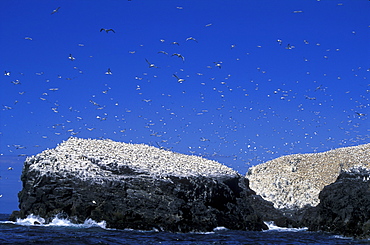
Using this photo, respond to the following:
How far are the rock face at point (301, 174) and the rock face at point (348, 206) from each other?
13.5 m

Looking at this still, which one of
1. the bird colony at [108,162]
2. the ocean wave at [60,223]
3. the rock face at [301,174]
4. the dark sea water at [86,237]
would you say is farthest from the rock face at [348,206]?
the ocean wave at [60,223]

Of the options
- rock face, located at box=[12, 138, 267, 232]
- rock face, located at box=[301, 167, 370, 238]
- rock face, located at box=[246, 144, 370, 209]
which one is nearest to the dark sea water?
rock face, located at box=[12, 138, 267, 232]

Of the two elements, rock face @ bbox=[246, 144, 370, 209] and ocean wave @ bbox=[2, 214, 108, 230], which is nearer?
ocean wave @ bbox=[2, 214, 108, 230]

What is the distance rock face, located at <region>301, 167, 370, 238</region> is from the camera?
32875 millimetres

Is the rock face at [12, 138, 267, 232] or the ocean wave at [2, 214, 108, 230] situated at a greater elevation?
the rock face at [12, 138, 267, 232]

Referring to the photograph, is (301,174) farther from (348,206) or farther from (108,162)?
(108,162)

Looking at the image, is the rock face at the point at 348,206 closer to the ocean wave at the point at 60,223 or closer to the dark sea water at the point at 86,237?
the dark sea water at the point at 86,237

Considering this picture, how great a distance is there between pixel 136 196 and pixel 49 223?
6863 millimetres

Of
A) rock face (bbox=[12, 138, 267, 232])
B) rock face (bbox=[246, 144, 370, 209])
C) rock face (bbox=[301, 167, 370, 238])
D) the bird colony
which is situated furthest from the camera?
rock face (bbox=[246, 144, 370, 209])

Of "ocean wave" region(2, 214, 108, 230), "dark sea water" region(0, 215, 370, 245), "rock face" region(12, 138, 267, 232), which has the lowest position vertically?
"dark sea water" region(0, 215, 370, 245)

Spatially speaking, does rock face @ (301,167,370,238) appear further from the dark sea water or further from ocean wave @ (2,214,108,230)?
ocean wave @ (2,214,108,230)

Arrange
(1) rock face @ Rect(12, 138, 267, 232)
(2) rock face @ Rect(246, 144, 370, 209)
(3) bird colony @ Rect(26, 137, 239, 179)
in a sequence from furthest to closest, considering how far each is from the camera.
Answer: (2) rock face @ Rect(246, 144, 370, 209)
(3) bird colony @ Rect(26, 137, 239, 179)
(1) rock face @ Rect(12, 138, 267, 232)

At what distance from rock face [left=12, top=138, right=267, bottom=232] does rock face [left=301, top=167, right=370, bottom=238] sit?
6.84 metres

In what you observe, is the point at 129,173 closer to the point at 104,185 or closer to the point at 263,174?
the point at 104,185
